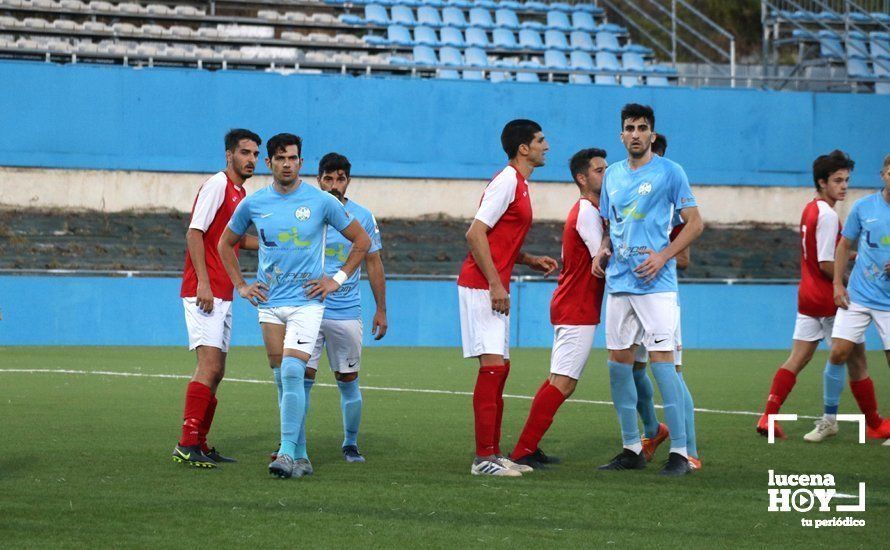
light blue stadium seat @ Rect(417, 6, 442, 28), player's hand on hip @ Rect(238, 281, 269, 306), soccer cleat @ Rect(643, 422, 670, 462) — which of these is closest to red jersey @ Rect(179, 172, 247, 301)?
player's hand on hip @ Rect(238, 281, 269, 306)

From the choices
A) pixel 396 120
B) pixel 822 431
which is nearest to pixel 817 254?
pixel 822 431

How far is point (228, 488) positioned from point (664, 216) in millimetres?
3088

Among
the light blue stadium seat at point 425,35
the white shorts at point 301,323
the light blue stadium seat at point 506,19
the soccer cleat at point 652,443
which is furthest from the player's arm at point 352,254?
the light blue stadium seat at point 506,19

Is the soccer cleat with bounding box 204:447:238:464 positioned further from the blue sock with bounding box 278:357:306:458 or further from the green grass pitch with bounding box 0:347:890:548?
the blue sock with bounding box 278:357:306:458

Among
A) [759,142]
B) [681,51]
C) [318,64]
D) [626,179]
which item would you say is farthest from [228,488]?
[681,51]

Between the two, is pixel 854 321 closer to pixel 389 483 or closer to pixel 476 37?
pixel 389 483

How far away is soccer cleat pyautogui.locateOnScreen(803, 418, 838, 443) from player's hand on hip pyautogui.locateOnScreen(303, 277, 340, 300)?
13.4 feet

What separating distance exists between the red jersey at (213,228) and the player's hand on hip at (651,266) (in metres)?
2.68

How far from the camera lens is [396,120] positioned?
27.2 m

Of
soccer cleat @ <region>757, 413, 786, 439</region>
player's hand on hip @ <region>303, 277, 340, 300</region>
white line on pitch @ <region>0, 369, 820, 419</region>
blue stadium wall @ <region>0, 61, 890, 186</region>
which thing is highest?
blue stadium wall @ <region>0, 61, 890, 186</region>

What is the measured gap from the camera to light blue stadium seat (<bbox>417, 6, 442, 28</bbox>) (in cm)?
2966

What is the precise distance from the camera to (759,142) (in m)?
28.8

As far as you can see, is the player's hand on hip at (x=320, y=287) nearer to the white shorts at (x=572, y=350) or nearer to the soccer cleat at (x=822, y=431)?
the white shorts at (x=572, y=350)

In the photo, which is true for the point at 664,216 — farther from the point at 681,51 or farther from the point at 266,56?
the point at 681,51
